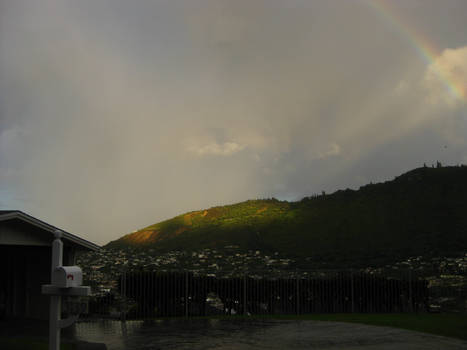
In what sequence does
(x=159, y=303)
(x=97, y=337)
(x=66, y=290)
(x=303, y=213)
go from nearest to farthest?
(x=66, y=290), (x=97, y=337), (x=159, y=303), (x=303, y=213)

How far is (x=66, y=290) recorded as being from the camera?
7.72 meters

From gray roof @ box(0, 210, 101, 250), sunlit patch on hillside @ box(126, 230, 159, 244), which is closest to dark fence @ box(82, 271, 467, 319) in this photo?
gray roof @ box(0, 210, 101, 250)

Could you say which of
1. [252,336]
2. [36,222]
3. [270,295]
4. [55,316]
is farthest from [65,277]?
[270,295]

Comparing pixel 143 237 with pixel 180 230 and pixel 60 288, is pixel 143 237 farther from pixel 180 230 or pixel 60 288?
pixel 60 288

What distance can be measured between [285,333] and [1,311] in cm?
947

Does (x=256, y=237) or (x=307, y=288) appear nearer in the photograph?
(x=307, y=288)

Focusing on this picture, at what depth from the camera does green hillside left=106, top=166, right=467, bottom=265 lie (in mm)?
47438

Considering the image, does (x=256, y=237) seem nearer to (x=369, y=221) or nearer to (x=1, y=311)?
(x=369, y=221)

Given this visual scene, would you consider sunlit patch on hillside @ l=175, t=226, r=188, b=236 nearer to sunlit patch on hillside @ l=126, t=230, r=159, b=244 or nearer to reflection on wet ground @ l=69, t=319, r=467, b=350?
sunlit patch on hillside @ l=126, t=230, r=159, b=244

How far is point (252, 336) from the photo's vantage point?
15.2 metres

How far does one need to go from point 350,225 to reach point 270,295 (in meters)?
31.7

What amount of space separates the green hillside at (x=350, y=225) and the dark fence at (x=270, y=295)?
19.0 m

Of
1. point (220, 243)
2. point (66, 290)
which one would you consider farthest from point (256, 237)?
point (66, 290)

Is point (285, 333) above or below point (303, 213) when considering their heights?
below
